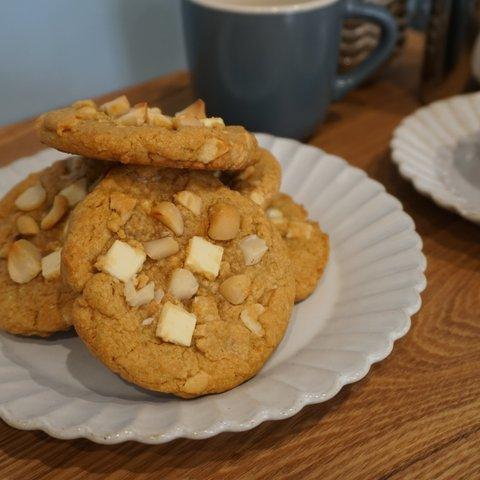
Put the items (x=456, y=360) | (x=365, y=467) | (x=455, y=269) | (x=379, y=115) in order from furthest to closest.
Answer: (x=379, y=115), (x=455, y=269), (x=456, y=360), (x=365, y=467)

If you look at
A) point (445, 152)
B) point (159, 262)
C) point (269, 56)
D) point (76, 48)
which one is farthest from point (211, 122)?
point (76, 48)

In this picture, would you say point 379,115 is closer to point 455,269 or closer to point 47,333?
point 455,269

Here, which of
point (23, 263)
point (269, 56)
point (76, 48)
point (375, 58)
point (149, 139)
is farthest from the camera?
point (76, 48)

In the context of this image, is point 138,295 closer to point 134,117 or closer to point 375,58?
point 134,117

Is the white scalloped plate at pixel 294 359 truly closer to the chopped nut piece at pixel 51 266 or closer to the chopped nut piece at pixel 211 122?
the chopped nut piece at pixel 51 266

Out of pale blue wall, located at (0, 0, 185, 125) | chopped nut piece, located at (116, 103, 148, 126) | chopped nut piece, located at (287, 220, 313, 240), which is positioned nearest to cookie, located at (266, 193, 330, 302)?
chopped nut piece, located at (287, 220, 313, 240)

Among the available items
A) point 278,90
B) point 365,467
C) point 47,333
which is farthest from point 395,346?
point 278,90

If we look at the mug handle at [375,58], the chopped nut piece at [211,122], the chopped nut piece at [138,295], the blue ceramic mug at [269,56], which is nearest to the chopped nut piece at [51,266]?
the chopped nut piece at [138,295]
